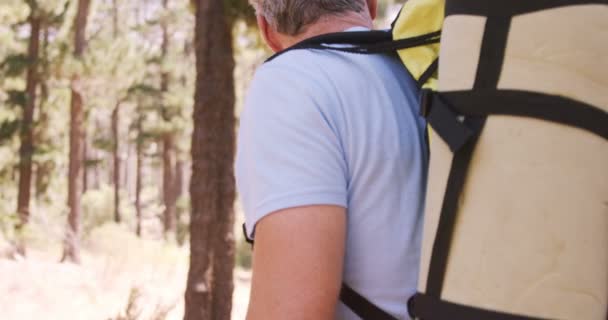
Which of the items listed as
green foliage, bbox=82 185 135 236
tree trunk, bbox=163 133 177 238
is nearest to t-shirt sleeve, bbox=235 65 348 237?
green foliage, bbox=82 185 135 236

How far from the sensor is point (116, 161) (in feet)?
109

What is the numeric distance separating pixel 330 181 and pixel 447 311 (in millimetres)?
243

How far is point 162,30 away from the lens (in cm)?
3303

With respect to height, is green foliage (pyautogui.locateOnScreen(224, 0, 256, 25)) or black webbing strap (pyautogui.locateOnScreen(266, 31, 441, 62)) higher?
green foliage (pyautogui.locateOnScreen(224, 0, 256, 25))

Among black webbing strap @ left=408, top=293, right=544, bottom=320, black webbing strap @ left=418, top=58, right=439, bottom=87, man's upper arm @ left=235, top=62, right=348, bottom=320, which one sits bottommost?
black webbing strap @ left=408, top=293, right=544, bottom=320

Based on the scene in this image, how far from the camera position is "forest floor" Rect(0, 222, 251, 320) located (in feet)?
36.4

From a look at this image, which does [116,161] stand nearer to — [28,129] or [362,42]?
[28,129]

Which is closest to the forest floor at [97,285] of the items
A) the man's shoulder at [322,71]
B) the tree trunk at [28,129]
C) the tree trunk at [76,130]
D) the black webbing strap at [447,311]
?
the tree trunk at [76,130]

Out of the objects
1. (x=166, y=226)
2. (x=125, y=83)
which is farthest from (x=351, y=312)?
(x=166, y=226)

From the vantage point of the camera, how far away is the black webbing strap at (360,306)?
1.31 meters

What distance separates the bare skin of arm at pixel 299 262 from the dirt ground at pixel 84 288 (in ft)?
27.2

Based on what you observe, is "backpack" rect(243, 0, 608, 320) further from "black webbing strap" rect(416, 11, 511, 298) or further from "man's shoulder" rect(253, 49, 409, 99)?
"man's shoulder" rect(253, 49, 409, 99)

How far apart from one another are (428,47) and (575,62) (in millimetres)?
326

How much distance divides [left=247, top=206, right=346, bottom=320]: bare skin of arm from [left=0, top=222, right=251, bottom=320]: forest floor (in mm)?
6508
